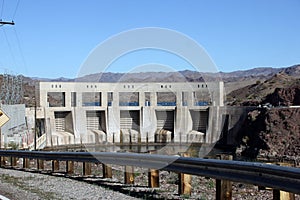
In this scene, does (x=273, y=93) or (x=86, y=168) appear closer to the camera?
(x=86, y=168)

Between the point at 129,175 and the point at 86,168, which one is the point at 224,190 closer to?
the point at 129,175

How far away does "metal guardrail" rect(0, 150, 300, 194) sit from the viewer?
6242mm

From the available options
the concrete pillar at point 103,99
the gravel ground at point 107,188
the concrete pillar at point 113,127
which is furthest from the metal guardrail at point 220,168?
the concrete pillar at point 103,99

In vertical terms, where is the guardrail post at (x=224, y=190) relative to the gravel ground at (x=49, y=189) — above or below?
above

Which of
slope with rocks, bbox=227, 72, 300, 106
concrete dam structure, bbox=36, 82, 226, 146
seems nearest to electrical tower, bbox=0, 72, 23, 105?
concrete dam structure, bbox=36, 82, 226, 146

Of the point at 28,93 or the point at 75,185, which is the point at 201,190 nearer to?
the point at 75,185

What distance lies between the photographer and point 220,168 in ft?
25.1

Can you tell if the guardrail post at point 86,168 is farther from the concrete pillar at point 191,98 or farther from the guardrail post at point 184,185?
the concrete pillar at point 191,98

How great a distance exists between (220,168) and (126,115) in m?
62.3

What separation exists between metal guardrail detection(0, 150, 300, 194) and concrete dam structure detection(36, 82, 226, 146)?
5140 centimetres

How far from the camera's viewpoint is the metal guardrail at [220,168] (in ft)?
20.5

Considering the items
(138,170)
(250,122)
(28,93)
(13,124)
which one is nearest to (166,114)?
(250,122)

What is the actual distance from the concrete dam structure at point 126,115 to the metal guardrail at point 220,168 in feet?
169

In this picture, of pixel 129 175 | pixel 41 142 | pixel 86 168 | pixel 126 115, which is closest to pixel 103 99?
pixel 126 115
